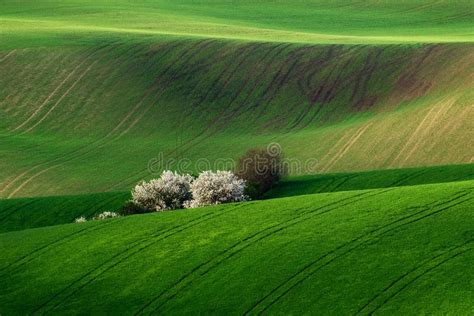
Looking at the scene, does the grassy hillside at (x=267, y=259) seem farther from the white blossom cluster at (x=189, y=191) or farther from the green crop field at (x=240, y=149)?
the white blossom cluster at (x=189, y=191)

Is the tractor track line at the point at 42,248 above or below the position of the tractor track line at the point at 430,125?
below

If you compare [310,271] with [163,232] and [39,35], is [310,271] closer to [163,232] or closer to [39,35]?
[163,232]

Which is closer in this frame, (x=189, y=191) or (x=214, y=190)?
(x=214, y=190)

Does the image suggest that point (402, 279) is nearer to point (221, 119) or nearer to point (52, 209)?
point (52, 209)

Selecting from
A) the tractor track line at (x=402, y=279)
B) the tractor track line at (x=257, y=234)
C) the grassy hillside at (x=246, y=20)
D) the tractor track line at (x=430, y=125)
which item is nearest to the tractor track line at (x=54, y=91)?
the grassy hillside at (x=246, y=20)

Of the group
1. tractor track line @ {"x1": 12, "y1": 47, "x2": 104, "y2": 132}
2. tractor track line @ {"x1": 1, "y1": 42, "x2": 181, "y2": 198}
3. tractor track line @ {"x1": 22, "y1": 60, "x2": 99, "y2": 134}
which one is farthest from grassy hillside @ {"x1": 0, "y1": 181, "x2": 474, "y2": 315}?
tractor track line @ {"x1": 12, "y1": 47, "x2": 104, "y2": 132}

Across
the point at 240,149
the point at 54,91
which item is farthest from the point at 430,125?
the point at 54,91

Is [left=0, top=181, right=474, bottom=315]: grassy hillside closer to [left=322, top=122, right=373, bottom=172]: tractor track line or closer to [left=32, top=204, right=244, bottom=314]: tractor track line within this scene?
[left=32, top=204, right=244, bottom=314]: tractor track line
